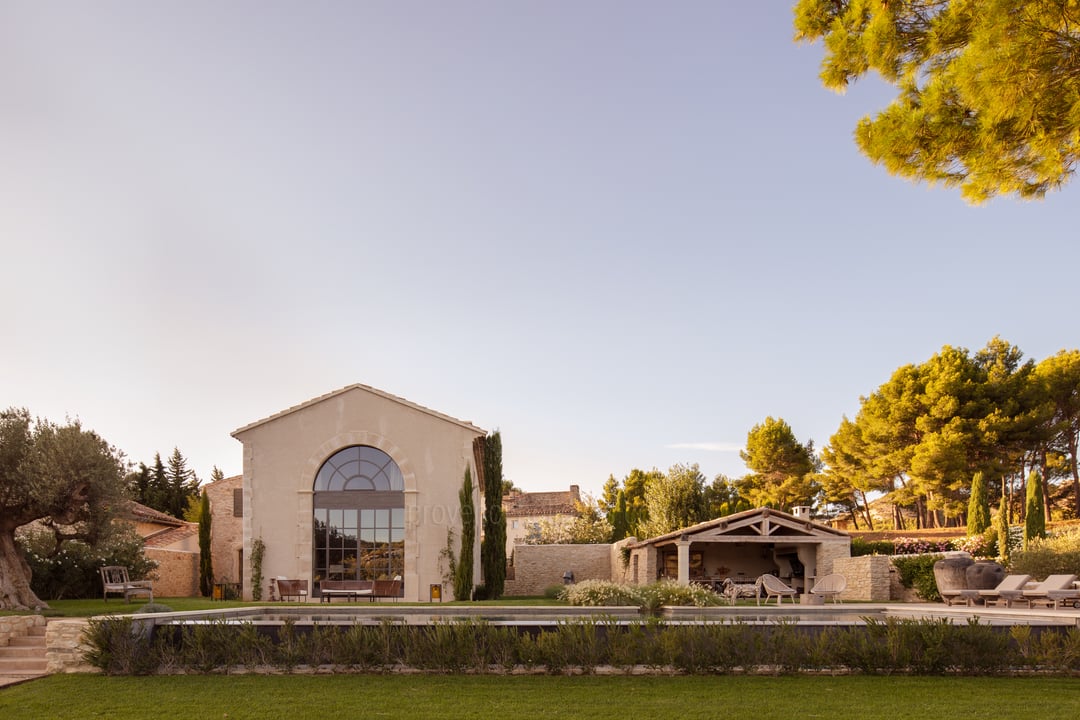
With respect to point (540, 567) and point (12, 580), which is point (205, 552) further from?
point (540, 567)

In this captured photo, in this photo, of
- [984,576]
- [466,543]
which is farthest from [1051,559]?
[466,543]

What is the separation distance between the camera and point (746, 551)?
104 ft

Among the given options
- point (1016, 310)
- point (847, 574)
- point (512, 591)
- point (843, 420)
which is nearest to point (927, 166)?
point (1016, 310)

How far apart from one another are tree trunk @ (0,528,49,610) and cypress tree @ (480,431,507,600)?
12.5 m

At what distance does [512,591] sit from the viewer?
29.9m

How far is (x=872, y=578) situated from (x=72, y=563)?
69.1ft

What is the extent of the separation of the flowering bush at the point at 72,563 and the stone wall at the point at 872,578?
18708 mm

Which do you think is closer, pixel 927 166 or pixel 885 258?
pixel 927 166

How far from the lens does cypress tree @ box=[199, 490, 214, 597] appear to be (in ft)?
79.8

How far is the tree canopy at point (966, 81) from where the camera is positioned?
662 centimetres

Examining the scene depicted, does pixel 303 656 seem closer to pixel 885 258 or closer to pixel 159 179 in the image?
pixel 159 179

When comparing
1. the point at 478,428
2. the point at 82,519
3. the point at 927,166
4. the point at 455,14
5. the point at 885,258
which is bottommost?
the point at 82,519

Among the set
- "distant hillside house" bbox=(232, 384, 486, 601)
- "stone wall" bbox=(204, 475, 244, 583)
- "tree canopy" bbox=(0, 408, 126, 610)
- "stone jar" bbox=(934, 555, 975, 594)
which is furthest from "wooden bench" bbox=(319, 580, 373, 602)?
"stone jar" bbox=(934, 555, 975, 594)

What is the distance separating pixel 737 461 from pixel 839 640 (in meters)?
39.3
